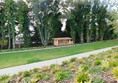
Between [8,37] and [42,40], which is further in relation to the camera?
[42,40]

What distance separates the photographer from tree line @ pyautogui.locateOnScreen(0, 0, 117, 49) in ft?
103

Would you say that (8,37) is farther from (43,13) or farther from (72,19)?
(72,19)

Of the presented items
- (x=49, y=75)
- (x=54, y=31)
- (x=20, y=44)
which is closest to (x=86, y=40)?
(x=54, y=31)

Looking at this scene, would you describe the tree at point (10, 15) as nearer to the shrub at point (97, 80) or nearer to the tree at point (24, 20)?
the tree at point (24, 20)

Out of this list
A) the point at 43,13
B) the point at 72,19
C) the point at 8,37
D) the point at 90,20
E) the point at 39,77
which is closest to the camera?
the point at 39,77

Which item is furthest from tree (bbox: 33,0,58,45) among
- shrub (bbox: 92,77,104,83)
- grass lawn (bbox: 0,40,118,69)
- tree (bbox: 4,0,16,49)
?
shrub (bbox: 92,77,104,83)

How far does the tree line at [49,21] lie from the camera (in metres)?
31.5

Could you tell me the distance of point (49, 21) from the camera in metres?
36.7

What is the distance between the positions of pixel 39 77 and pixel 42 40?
31.2 meters

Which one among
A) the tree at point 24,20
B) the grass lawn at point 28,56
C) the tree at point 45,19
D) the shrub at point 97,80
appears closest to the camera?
the shrub at point 97,80

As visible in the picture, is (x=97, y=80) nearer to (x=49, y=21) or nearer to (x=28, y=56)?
(x=28, y=56)

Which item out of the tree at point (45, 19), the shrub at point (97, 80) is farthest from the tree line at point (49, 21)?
the shrub at point (97, 80)

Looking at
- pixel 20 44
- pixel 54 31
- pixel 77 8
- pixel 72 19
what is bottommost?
pixel 20 44

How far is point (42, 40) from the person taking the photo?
120ft
